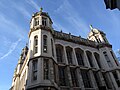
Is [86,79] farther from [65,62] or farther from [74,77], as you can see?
[65,62]

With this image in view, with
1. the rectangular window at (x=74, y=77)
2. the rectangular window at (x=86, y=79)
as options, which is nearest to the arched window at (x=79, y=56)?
the rectangular window at (x=86, y=79)

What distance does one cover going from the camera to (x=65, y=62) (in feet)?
76.9

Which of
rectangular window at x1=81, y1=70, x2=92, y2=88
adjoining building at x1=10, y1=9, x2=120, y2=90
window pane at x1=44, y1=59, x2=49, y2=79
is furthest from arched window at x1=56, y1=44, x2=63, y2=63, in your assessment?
rectangular window at x1=81, y1=70, x2=92, y2=88

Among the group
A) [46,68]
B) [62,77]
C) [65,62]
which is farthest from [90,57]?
[46,68]

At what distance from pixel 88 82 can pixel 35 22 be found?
1495 centimetres

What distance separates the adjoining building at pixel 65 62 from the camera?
62.1 feet

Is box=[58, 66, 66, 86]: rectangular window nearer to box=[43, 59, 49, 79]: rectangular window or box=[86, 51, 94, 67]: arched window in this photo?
box=[43, 59, 49, 79]: rectangular window

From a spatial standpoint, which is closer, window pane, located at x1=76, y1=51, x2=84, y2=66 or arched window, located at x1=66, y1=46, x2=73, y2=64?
arched window, located at x1=66, y1=46, x2=73, y2=64

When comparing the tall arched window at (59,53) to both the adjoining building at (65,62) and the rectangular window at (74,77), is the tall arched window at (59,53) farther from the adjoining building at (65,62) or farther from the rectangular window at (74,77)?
the rectangular window at (74,77)

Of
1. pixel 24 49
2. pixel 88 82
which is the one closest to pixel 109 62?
pixel 88 82

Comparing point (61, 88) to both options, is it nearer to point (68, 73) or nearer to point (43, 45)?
point (68, 73)

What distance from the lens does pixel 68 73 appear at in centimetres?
2172

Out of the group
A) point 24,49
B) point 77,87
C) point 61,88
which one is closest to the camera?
point 61,88

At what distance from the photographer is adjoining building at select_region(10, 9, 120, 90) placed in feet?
62.1
